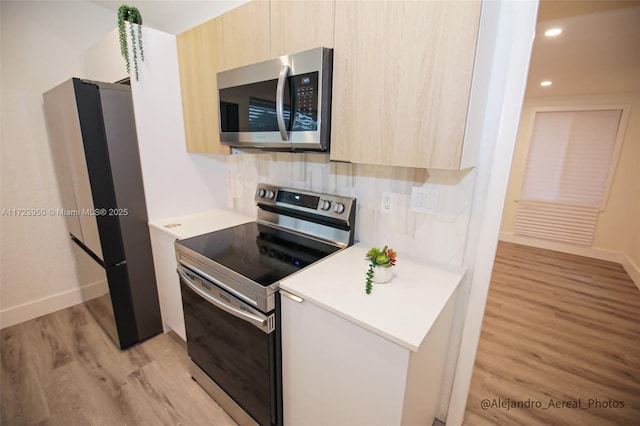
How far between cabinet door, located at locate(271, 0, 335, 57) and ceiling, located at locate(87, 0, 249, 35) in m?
0.79

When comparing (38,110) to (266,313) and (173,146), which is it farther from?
(266,313)

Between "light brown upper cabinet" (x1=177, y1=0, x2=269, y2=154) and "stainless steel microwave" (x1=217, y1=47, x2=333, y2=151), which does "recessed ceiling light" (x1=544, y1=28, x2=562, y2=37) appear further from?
"light brown upper cabinet" (x1=177, y1=0, x2=269, y2=154)

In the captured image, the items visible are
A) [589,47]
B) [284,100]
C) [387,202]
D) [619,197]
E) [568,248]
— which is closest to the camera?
[284,100]

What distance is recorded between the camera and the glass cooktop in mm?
1229

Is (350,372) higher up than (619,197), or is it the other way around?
(619,197)

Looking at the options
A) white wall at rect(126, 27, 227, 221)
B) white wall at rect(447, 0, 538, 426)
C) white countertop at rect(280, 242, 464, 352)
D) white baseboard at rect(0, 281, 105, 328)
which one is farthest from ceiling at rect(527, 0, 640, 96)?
white baseboard at rect(0, 281, 105, 328)

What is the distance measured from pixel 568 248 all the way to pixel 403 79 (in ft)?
16.4

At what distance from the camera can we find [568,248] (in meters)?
4.31

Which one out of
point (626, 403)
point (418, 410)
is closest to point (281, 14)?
point (418, 410)

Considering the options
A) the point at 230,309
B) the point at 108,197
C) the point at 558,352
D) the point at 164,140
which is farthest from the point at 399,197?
the point at 558,352

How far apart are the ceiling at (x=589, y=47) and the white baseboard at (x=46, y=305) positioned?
3.76 m

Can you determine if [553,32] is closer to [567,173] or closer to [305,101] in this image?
[305,101]

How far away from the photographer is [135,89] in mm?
1703

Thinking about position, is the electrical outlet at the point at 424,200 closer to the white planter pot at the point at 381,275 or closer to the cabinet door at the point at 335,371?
the white planter pot at the point at 381,275
